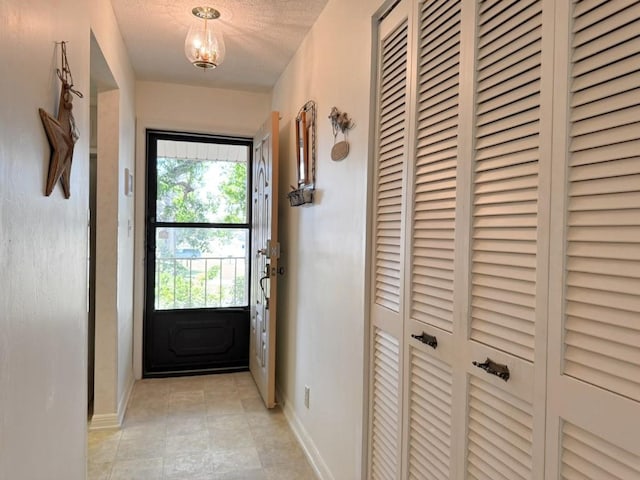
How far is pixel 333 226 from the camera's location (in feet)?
7.04

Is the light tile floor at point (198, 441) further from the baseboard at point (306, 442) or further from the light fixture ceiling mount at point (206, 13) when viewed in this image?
the light fixture ceiling mount at point (206, 13)

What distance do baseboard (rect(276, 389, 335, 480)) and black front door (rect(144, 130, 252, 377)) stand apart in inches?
40.1

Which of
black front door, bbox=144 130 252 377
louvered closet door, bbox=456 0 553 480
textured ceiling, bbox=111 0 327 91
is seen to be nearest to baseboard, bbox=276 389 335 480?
black front door, bbox=144 130 252 377

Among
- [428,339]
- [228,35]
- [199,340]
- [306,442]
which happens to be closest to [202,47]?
[228,35]

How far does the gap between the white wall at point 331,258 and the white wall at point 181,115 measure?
891mm

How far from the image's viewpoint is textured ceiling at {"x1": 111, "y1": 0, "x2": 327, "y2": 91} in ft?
7.57

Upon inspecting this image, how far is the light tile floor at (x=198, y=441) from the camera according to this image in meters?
2.27

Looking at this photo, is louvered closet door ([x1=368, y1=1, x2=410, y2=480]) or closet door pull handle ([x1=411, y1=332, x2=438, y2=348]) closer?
closet door pull handle ([x1=411, y1=332, x2=438, y2=348])

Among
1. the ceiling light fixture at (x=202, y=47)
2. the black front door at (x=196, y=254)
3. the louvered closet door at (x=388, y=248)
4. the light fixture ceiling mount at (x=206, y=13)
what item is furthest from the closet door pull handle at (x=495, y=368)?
the black front door at (x=196, y=254)

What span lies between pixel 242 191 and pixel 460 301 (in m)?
3.03

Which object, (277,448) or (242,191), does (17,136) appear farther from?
(242,191)

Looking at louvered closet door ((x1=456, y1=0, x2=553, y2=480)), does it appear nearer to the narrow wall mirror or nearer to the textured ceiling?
the narrow wall mirror

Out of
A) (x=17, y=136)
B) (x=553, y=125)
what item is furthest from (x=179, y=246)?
(x=553, y=125)

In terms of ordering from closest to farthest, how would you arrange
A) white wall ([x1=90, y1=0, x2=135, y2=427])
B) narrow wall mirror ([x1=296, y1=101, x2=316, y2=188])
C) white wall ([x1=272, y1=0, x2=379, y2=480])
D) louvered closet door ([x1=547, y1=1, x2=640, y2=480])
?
louvered closet door ([x1=547, y1=1, x2=640, y2=480]) → white wall ([x1=272, y1=0, x2=379, y2=480]) → narrow wall mirror ([x1=296, y1=101, x2=316, y2=188]) → white wall ([x1=90, y1=0, x2=135, y2=427])
